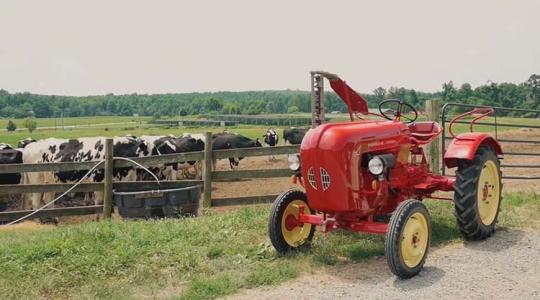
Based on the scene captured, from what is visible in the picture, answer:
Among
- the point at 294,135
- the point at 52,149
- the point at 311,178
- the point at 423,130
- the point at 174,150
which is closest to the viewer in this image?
the point at 311,178

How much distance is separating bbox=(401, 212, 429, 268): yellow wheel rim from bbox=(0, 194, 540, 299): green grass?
74 centimetres

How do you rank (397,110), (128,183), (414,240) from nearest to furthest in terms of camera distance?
(414,240)
(397,110)
(128,183)

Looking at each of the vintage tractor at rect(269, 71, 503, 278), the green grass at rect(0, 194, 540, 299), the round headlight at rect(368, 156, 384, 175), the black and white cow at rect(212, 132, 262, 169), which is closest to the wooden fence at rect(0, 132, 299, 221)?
the green grass at rect(0, 194, 540, 299)

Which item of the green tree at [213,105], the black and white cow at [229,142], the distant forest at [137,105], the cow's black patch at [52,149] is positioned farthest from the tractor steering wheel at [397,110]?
the green tree at [213,105]

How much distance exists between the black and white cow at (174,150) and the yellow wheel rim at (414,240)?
1179cm

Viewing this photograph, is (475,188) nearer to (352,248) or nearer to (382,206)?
(382,206)

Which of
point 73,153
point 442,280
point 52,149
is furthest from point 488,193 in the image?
point 52,149

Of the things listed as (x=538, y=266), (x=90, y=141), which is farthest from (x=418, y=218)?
(x=90, y=141)

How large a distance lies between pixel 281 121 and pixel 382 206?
79.0m

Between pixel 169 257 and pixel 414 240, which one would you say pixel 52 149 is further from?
pixel 414 240

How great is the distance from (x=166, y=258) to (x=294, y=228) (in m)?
1.36

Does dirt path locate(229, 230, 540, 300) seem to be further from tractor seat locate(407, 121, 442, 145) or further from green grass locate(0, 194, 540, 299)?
tractor seat locate(407, 121, 442, 145)

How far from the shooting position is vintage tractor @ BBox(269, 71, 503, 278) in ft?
16.3

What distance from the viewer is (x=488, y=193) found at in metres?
6.44
